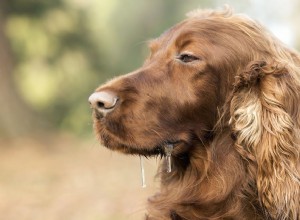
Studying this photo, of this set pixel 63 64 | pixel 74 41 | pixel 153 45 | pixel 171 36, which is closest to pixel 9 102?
pixel 63 64

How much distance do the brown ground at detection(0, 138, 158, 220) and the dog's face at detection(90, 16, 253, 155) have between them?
66 cm

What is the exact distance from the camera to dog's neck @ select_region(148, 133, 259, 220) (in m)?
4.08

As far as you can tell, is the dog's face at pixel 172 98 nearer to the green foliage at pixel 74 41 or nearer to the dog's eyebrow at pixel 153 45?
the dog's eyebrow at pixel 153 45

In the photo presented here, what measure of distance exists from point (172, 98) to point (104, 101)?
0.40m

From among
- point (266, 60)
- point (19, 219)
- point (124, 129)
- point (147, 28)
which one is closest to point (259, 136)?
point (266, 60)

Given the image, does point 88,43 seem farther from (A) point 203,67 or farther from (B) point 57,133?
(A) point 203,67

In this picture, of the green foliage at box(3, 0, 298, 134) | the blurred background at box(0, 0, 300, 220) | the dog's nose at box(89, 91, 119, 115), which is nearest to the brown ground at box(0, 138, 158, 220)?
the blurred background at box(0, 0, 300, 220)

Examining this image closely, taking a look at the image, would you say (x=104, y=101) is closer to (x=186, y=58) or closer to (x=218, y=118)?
(x=186, y=58)

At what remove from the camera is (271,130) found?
3.97 m

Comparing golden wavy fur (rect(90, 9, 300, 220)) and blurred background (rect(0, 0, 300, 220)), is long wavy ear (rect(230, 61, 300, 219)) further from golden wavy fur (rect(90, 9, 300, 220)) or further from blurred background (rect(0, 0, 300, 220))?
blurred background (rect(0, 0, 300, 220))

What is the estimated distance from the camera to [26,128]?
17.5m

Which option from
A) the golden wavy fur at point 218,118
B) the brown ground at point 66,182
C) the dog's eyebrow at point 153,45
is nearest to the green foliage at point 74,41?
the brown ground at point 66,182

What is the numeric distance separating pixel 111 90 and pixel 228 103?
69 cm

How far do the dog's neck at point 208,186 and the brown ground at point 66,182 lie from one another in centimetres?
35
